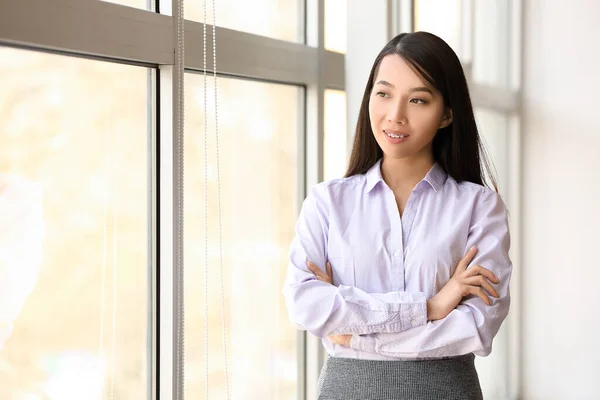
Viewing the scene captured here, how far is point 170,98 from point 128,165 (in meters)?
0.17

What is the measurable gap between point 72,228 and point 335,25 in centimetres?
125

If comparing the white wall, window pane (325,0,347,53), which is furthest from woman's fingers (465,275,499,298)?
the white wall

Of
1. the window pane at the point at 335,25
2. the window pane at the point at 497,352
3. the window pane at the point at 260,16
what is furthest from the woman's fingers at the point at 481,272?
the window pane at the point at 497,352

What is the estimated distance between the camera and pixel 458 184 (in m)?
1.76

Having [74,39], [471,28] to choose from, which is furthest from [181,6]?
[471,28]

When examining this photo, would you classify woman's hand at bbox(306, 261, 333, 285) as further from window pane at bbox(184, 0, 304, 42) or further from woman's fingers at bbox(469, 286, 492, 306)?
window pane at bbox(184, 0, 304, 42)

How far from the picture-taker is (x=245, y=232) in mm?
2180

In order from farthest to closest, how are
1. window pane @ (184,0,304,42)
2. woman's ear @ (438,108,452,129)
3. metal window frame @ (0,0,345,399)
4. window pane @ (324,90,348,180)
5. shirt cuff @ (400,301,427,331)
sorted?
window pane @ (324,90,348,180), window pane @ (184,0,304,42), woman's ear @ (438,108,452,129), shirt cuff @ (400,301,427,331), metal window frame @ (0,0,345,399)

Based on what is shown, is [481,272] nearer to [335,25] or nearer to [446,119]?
[446,119]

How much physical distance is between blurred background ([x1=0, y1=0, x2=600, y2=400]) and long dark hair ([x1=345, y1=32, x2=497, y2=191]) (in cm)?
39

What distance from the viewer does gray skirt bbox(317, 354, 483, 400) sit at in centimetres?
162

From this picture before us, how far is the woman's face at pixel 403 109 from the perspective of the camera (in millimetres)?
1669

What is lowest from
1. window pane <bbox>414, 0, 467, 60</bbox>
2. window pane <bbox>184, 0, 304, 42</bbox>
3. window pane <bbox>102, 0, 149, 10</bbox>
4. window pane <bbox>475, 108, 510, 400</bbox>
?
window pane <bbox>475, 108, 510, 400</bbox>

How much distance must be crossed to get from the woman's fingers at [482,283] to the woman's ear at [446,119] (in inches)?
12.7
